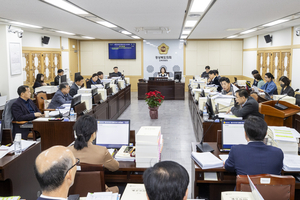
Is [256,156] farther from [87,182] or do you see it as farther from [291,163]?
[87,182]

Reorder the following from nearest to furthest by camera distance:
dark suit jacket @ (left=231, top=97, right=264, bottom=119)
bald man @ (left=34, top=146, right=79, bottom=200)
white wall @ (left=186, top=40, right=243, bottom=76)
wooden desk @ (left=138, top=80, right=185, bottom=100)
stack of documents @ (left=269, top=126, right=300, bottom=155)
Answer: bald man @ (left=34, top=146, right=79, bottom=200) → stack of documents @ (left=269, top=126, right=300, bottom=155) → dark suit jacket @ (left=231, top=97, right=264, bottom=119) → wooden desk @ (left=138, top=80, right=185, bottom=100) → white wall @ (left=186, top=40, right=243, bottom=76)

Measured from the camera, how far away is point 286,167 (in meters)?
2.85

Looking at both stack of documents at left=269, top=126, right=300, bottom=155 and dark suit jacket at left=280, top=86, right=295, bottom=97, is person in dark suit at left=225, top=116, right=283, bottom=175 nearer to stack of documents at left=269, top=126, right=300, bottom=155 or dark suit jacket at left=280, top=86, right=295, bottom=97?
→ stack of documents at left=269, top=126, right=300, bottom=155

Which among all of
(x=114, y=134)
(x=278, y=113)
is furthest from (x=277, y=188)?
(x=278, y=113)

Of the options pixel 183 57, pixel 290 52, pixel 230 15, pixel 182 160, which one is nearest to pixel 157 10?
pixel 230 15

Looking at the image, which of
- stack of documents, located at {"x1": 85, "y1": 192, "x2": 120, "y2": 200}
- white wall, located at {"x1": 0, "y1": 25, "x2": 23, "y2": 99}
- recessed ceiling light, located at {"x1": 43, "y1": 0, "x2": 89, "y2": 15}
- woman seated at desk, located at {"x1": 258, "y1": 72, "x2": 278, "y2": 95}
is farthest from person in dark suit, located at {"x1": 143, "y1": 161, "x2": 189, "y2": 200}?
white wall, located at {"x1": 0, "y1": 25, "x2": 23, "y2": 99}

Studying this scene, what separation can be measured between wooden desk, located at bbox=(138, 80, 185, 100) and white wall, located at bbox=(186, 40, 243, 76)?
3518 mm

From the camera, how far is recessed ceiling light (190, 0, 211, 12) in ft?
17.0

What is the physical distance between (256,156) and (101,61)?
14673mm

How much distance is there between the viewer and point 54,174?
5.54ft

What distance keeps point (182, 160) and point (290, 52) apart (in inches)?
273

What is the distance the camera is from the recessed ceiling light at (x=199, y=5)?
5.20 meters

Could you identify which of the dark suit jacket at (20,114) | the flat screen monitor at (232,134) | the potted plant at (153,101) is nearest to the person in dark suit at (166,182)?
the flat screen monitor at (232,134)

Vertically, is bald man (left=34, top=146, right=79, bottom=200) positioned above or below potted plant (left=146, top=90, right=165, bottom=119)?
above
